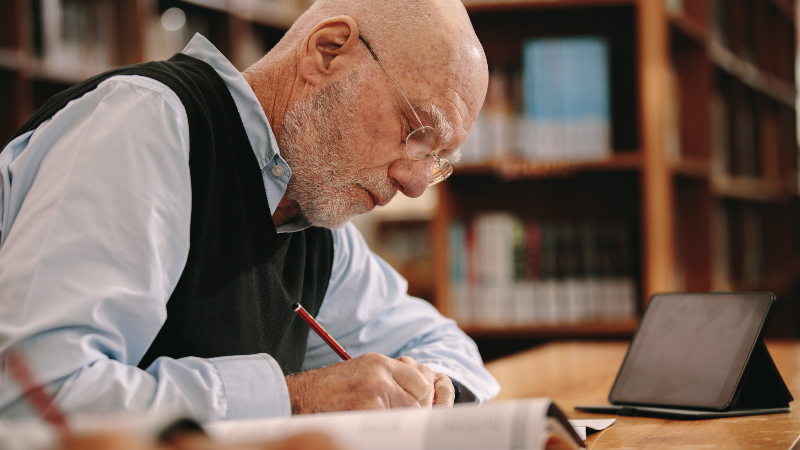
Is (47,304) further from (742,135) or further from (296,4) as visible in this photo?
(742,135)

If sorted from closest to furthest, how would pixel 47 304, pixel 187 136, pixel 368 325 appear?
pixel 47 304 < pixel 187 136 < pixel 368 325

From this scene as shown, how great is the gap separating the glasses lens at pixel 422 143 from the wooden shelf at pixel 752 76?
222 cm

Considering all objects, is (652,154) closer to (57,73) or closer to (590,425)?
(590,425)

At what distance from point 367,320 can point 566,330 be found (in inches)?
48.0

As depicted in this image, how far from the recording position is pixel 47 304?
72cm

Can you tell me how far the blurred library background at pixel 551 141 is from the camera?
7.70 feet

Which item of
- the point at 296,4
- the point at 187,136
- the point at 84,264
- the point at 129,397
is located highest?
the point at 296,4

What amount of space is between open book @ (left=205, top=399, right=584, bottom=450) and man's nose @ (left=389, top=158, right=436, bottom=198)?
0.65 metres

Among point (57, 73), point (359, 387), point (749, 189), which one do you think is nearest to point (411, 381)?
point (359, 387)

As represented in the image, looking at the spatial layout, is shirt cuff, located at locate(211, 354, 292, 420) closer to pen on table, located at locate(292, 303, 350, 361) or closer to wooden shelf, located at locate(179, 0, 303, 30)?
pen on table, located at locate(292, 303, 350, 361)

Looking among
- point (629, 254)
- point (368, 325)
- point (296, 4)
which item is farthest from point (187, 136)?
point (296, 4)

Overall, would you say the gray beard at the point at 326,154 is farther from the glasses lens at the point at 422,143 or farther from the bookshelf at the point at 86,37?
the bookshelf at the point at 86,37

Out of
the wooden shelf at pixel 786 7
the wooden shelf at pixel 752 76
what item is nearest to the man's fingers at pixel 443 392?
the wooden shelf at pixel 752 76

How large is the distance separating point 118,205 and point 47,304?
12 centimetres
